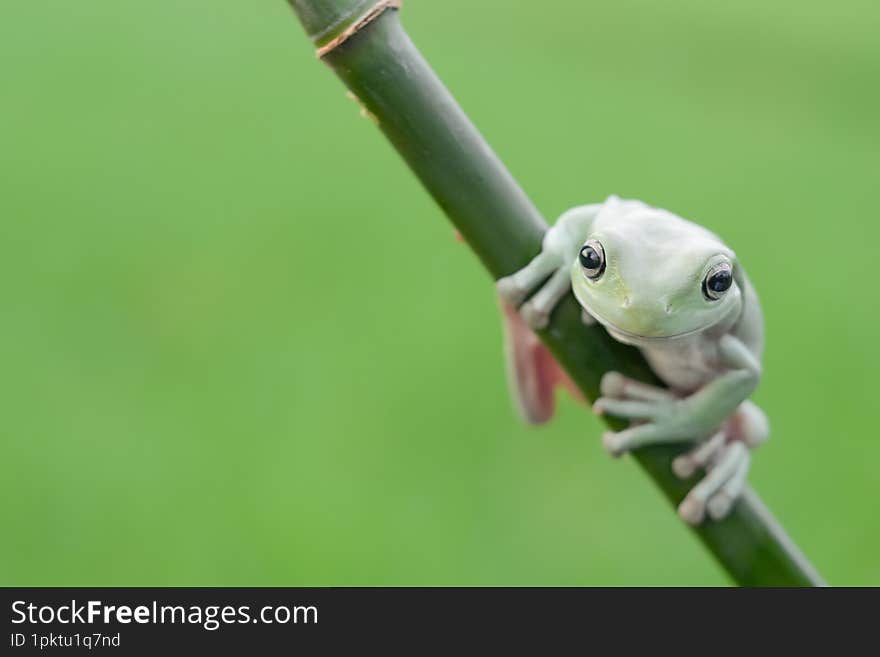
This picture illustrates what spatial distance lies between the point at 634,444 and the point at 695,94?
3.30m

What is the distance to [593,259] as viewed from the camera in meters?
0.92

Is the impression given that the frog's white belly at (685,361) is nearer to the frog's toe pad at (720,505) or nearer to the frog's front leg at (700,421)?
the frog's front leg at (700,421)

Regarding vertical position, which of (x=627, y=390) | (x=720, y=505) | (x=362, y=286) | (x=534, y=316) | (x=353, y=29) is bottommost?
(x=362, y=286)

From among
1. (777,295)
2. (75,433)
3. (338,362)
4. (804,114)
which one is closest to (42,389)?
(75,433)

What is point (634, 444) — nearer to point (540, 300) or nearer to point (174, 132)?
point (540, 300)

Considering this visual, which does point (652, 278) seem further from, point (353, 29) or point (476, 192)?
point (353, 29)

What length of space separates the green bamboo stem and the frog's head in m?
0.03

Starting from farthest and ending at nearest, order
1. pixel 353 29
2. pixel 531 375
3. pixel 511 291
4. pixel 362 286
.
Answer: pixel 362 286 → pixel 531 375 → pixel 511 291 → pixel 353 29

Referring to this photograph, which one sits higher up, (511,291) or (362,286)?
(511,291)

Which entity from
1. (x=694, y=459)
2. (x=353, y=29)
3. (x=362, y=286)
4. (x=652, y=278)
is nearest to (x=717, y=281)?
(x=652, y=278)

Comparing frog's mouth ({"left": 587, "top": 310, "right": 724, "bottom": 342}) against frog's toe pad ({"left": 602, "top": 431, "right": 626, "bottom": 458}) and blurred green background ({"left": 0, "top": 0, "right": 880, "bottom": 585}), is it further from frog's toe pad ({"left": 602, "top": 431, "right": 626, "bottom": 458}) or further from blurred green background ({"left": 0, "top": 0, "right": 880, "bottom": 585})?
blurred green background ({"left": 0, "top": 0, "right": 880, "bottom": 585})

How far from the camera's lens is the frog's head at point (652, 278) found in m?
0.90

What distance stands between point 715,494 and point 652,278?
187 millimetres

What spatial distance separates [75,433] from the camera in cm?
292
